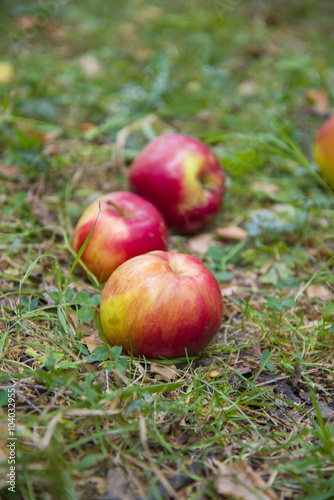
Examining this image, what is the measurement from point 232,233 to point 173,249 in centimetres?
39

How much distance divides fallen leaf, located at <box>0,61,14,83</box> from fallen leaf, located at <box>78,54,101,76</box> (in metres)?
0.67

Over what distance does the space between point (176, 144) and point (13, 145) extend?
1134mm

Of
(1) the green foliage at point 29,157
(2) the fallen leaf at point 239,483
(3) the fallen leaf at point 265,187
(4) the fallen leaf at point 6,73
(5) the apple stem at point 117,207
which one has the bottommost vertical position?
(2) the fallen leaf at point 239,483

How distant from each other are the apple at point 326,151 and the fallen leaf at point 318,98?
864 mm

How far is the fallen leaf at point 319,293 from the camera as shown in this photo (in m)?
2.04

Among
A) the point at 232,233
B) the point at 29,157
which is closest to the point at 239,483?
the point at 232,233

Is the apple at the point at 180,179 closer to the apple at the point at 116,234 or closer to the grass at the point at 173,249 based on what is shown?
the grass at the point at 173,249

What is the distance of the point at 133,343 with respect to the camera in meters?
1.56

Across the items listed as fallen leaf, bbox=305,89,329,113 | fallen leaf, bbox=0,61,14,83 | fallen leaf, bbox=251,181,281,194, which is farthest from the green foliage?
fallen leaf, bbox=305,89,329,113

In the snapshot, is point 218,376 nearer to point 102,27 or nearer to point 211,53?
point 211,53

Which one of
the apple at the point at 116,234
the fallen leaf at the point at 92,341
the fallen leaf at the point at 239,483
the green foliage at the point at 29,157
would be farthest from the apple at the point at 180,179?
the fallen leaf at the point at 239,483

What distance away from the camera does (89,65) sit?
4.02 metres

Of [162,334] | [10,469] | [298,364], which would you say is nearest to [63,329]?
[162,334]

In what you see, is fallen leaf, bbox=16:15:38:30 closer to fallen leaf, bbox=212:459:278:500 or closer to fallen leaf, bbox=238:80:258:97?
fallen leaf, bbox=238:80:258:97
